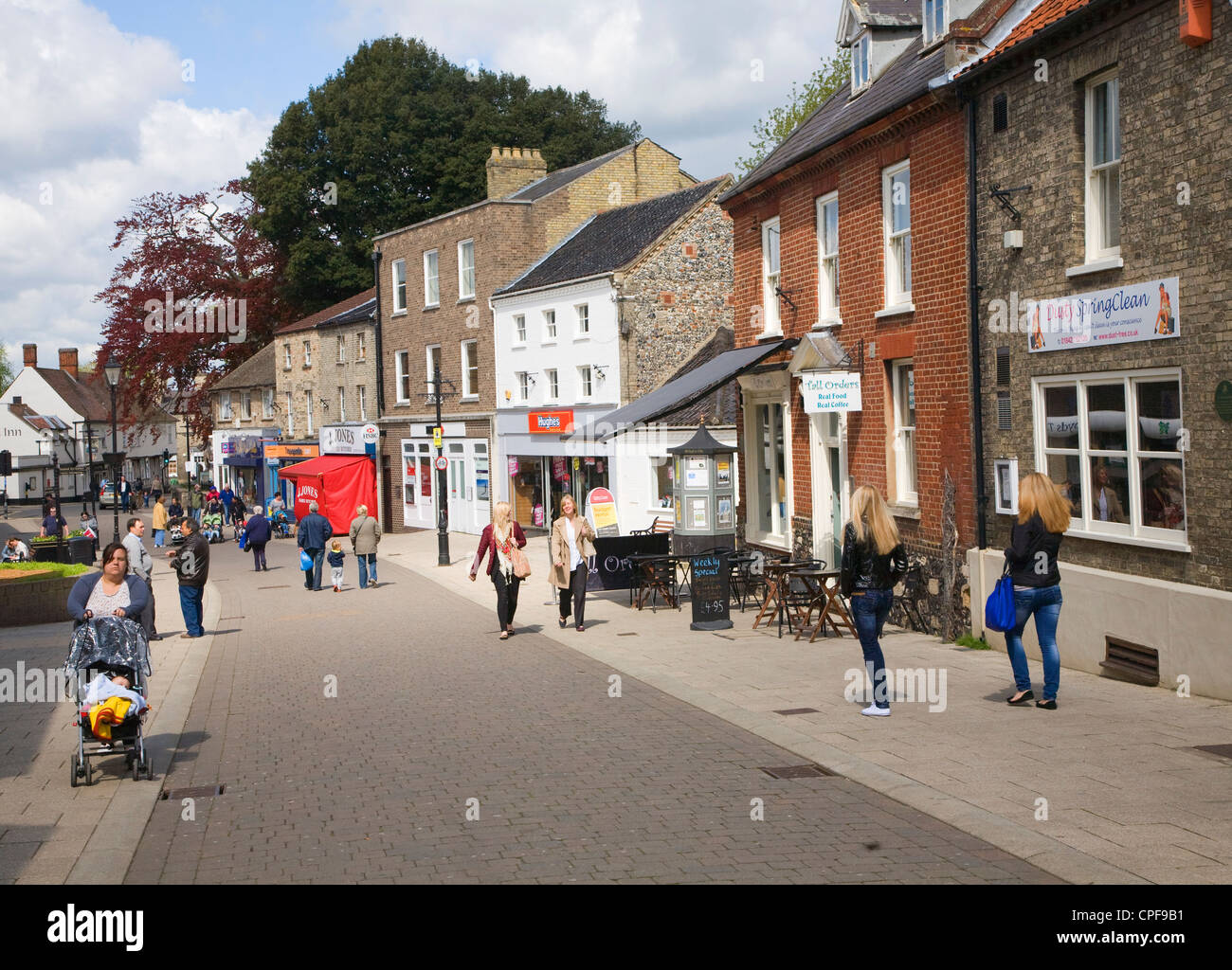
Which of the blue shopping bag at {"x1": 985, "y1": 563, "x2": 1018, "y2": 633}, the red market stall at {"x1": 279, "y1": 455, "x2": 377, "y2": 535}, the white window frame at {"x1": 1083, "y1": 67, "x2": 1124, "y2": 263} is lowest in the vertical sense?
the blue shopping bag at {"x1": 985, "y1": 563, "x2": 1018, "y2": 633}

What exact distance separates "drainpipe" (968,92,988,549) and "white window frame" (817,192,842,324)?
13.4 feet

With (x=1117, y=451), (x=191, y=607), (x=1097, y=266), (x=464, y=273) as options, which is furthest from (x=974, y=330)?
(x=464, y=273)

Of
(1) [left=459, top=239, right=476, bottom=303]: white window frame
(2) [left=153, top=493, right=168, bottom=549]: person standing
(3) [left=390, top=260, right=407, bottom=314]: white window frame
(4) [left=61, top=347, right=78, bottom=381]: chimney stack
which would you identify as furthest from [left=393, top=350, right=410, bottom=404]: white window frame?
(4) [left=61, top=347, right=78, bottom=381]: chimney stack

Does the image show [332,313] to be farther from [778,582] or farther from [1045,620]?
[1045,620]

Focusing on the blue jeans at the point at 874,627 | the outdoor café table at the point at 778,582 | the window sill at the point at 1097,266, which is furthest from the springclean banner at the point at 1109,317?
the outdoor café table at the point at 778,582

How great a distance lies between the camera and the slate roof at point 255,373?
5897 cm

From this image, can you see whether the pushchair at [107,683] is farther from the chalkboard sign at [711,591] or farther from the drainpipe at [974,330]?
A: the drainpipe at [974,330]

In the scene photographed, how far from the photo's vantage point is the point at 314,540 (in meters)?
25.4

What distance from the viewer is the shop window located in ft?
35.8

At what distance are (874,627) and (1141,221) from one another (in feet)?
15.0

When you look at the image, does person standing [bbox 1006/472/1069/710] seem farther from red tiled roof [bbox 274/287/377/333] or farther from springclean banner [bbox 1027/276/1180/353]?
red tiled roof [bbox 274/287/377/333]

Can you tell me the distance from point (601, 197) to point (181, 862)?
3662 centimetres

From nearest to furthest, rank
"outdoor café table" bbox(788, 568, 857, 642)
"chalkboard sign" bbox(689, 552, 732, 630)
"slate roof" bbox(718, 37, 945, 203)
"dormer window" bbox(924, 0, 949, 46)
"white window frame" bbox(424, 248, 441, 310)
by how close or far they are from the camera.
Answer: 1. "outdoor café table" bbox(788, 568, 857, 642)
2. "slate roof" bbox(718, 37, 945, 203)
3. "chalkboard sign" bbox(689, 552, 732, 630)
4. "dormer window" bbox(924, 0, 949, 46)
5. "white window frame" bbox(424, 248, 441, 310)

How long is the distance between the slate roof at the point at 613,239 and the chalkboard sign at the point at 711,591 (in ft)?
59.2
